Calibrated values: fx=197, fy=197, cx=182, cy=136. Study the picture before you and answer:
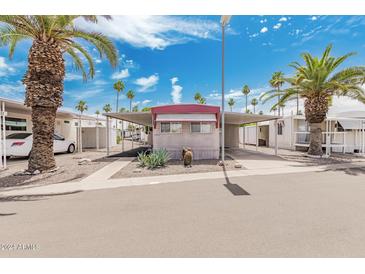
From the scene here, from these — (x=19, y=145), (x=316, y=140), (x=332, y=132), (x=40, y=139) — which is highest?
(x=332, y=132)

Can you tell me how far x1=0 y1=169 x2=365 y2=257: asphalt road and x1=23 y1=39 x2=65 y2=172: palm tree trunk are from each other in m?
3.50

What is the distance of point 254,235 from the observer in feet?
10.7

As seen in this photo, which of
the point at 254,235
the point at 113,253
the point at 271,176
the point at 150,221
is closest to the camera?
the point at 113,253

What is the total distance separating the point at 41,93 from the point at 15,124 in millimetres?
9168

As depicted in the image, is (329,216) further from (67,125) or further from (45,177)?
(67,125)

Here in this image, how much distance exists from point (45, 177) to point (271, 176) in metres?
8.96

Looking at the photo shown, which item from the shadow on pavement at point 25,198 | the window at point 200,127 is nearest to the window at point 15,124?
the shadow on pavement at point 25,198

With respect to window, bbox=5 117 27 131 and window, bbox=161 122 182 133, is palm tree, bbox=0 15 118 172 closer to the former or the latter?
window, bbox=161 122 182 133

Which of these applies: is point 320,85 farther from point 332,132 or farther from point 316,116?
point 332,132

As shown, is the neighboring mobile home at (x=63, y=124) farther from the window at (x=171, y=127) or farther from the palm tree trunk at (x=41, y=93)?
the window at (x=171, y=127)

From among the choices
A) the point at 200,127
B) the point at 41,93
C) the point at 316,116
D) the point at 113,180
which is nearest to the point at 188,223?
the point at 113,180

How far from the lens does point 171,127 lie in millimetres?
12344

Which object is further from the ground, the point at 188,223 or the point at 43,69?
the point at 43,69

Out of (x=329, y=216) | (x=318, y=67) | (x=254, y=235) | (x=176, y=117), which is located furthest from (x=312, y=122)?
(x=254, y=235)
